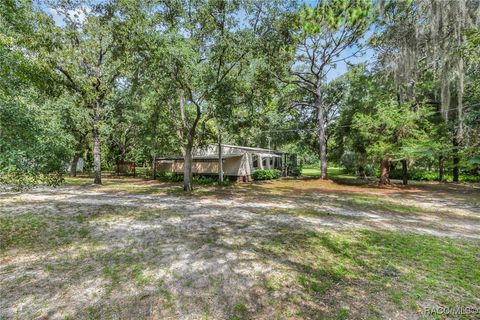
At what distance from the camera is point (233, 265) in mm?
3953

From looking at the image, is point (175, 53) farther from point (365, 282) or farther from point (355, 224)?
point (365, 282)

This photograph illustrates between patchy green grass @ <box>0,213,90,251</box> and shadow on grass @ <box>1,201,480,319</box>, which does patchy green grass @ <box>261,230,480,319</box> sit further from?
patchy green grass @ <box>0,213,90,251</box>

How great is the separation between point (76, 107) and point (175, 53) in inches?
343

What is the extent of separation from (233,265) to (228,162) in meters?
14.9

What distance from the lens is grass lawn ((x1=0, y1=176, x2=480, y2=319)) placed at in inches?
Result: 113

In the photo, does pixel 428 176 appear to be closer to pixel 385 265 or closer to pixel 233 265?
pixel 385 265

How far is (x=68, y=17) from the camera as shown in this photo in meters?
12.9

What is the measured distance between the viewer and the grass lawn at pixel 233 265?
2871 millimetres

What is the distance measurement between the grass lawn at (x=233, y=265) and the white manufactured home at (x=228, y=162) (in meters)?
11.1

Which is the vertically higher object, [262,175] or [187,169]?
[187,169]

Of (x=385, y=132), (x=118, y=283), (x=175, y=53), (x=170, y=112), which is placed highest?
(x=175, y=53)

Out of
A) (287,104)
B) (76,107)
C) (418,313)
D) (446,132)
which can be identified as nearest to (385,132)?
(446,132)

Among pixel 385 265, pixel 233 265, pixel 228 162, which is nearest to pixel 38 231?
pixel 233 265

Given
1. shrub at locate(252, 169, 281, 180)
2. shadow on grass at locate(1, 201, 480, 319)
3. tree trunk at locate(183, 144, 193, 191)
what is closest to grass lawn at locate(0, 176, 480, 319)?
shadow on grass at locate(1, 201, 480, 319)
